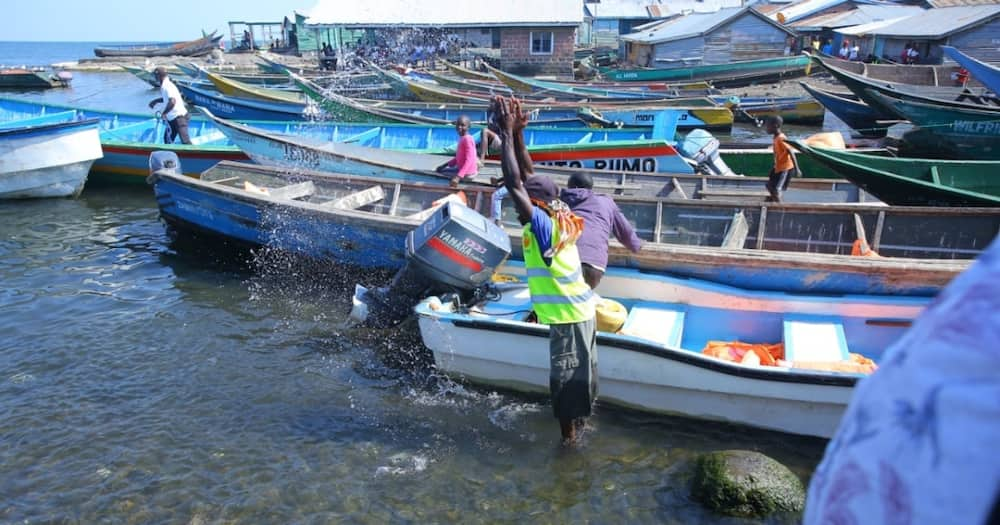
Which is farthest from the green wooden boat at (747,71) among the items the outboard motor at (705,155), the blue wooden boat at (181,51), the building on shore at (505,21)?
the blue wooden boat at (181,51)

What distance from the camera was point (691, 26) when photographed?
33.3m

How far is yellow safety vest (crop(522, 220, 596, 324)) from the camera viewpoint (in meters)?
4.79

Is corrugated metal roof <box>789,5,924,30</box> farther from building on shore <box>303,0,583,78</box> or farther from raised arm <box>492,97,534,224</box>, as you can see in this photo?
raised arm <box>492,97,534,224</box>

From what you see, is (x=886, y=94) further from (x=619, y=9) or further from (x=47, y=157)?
(x=619, y=9)

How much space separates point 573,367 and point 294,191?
5825 mm

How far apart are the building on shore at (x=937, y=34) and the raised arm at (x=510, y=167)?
90.7ft

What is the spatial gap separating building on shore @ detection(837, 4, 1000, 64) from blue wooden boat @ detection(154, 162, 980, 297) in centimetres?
2380

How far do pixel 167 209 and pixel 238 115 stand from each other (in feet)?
35.2

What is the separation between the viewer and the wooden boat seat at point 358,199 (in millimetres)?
8749

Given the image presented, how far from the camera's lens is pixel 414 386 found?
657cm

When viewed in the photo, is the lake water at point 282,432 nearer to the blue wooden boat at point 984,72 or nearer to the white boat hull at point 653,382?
the white boat hull at point 653,382

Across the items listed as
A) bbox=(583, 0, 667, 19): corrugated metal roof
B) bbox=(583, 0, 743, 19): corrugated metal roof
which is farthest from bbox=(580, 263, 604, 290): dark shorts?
bbox=(583, 0, 667, 19): corrugated metal roof

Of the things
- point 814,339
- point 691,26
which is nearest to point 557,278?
point 814,339

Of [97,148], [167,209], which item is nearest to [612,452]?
[167,209]
